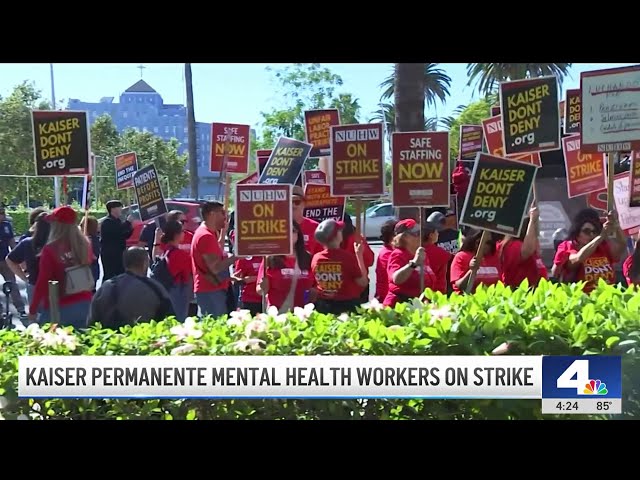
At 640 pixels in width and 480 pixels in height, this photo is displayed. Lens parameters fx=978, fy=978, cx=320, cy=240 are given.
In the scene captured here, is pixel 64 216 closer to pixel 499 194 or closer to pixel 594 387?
pixel 499 194

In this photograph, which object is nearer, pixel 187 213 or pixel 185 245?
pixel 185 245

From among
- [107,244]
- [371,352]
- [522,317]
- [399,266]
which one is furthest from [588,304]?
[107,244]

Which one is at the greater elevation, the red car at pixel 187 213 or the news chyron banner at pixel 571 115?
the news chyron banner at pixel 571 115

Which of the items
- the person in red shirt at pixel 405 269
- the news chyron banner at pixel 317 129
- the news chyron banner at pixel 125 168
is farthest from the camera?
the news chyron banner at pixel 125 168

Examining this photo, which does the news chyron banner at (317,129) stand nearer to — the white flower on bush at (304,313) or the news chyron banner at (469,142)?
the news chyron banner at (469,142)

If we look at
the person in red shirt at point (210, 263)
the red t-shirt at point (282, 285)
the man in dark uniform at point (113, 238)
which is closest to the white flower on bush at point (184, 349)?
the red t-shirt at point (282, 285)

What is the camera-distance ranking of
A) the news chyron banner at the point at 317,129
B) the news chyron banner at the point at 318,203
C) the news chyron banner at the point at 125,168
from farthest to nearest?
the news chyron banner at the point at 125,168 → the news chyron banner at the point at 318,203 → the news chyron banner at the point at 317,129

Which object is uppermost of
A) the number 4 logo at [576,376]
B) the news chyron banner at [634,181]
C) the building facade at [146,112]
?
the building facade at [146,112]

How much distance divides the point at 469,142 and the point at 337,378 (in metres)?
5.50

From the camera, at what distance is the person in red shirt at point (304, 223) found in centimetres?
802

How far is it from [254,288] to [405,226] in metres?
1.75

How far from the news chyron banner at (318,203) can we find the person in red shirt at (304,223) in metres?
0.35

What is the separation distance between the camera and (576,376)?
508cm

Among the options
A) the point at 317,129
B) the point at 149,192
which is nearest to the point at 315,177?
the point at 317,129
